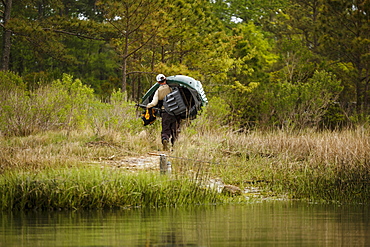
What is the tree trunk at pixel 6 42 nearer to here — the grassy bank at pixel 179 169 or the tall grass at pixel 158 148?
the tall grass at pixel 158 148

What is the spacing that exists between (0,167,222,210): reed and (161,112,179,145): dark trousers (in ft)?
17.5

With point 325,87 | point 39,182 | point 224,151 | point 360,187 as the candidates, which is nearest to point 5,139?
point 224,151

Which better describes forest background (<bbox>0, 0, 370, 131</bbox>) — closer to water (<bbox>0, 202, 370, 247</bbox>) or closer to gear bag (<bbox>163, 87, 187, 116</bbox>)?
gear bag (<bbox>163, 87, 187, 116</bbox>)

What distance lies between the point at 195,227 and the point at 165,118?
28.3ft

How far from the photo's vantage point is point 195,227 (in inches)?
354

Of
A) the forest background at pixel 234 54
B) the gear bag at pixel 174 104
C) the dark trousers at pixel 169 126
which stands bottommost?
the dark trousers at pixel 169 126

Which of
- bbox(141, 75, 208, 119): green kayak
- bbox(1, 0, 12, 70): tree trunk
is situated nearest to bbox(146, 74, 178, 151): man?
bbox(141, 75, 208, 119): green kayak

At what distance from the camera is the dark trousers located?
17.5 meters

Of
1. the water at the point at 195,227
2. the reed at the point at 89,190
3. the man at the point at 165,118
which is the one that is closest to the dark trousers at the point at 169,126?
the man at the point at 165,118

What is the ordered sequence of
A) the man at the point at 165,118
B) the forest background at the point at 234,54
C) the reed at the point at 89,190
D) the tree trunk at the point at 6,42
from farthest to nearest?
the tree trunk at the point at 6,42 < the forest background at the point at 234,54 < the man at the point at 165,118 < the reed at the point at 89,190

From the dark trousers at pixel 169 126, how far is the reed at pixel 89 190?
209 inches

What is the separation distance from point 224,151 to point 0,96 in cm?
713

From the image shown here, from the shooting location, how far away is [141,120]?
19.4 metres

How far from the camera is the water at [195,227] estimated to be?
7.77 meters
